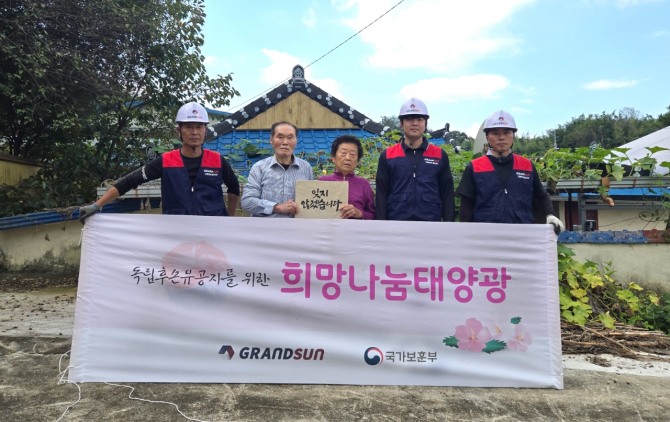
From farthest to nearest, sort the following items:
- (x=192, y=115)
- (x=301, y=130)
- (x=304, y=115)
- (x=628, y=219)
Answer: (x=304, y=115), (x=301, y=130), (x=628, y=219), (x=192, y=115)

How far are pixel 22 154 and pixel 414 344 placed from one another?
8.75 meters

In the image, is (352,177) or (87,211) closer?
(87,211)

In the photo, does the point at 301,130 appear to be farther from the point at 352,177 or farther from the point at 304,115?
the point at 352,177

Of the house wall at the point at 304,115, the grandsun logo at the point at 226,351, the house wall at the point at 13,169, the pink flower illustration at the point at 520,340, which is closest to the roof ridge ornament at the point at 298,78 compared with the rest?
the house wall at the point at 304,115

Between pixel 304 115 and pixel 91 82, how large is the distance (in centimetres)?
358

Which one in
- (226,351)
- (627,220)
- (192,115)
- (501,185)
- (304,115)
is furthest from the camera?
(304,115)

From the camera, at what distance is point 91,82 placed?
25.5 feet

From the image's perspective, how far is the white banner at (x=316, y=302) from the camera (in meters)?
2.95

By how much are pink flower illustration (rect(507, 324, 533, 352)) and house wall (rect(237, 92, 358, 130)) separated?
6.05 m

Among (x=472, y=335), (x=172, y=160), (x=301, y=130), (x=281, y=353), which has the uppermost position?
(x=301, y=130)

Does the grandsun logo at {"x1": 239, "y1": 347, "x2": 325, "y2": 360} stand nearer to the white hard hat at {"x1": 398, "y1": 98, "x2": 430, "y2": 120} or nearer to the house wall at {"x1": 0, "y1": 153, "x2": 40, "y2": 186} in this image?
the white hard hat at {"x1": 398, "y1": 98, "x2": 430, "y2": 120}

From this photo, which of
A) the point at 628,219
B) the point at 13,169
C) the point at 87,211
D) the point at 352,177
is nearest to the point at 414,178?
the point at 352,177

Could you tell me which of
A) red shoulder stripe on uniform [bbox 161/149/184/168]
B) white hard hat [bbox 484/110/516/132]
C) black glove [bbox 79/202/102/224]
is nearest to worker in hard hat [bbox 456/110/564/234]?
white hard hat [bbox 484/110/516/132]

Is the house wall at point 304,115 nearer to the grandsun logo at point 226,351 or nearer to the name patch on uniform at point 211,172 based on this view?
the name patch on uniform at point 211,172
